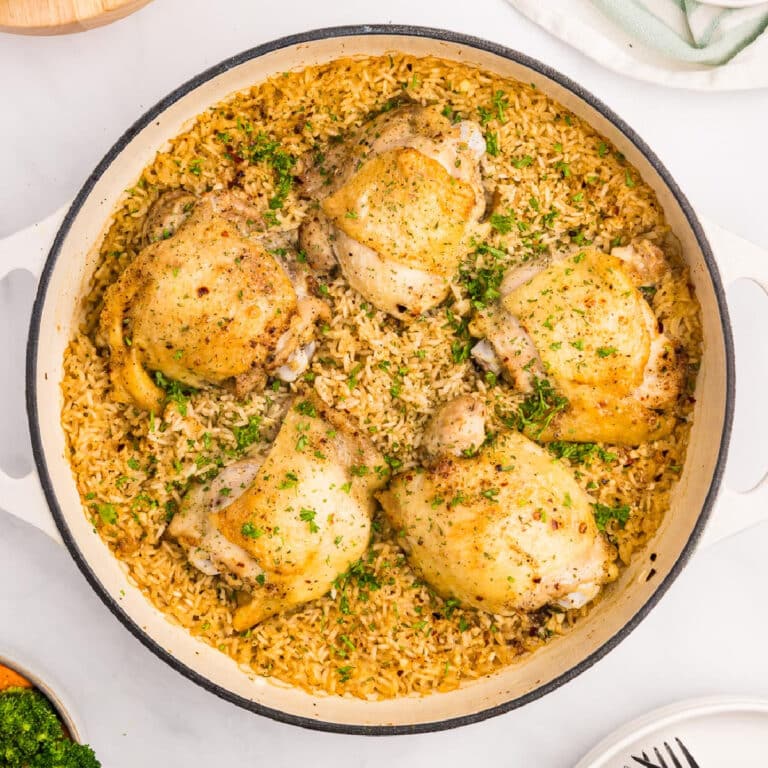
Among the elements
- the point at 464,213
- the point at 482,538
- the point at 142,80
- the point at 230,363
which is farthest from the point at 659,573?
the point at 142,80

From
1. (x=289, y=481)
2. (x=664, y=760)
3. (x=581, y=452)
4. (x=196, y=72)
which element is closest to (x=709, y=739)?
(x=664, y=760)

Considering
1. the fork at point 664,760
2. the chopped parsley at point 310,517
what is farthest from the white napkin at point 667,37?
the fork at point 664,760

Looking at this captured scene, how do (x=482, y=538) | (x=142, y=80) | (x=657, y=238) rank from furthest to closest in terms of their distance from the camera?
(x=142, y=80), (x=657, y=238), (x=482, y=538)

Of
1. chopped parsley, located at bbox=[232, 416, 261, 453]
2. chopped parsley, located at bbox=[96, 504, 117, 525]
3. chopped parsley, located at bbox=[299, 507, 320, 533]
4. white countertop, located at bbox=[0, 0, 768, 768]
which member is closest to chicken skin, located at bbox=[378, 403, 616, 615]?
chopped parsley, located at bbox=[299, 507, 320, 533]

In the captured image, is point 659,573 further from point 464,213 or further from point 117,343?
point 117,343

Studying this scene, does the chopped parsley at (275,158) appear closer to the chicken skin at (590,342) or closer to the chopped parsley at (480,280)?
the chopped parsley at (480,280)

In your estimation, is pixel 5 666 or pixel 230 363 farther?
pixel 5 666

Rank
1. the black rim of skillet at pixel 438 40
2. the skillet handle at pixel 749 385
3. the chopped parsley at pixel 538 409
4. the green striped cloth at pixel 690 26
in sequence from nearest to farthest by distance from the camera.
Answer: the black rim of skillet at pixel 438 40, the chopped parsley at pixel 538 409, the green striped cloth at pixel 690 26, the skillet handle at pixel 749 385
